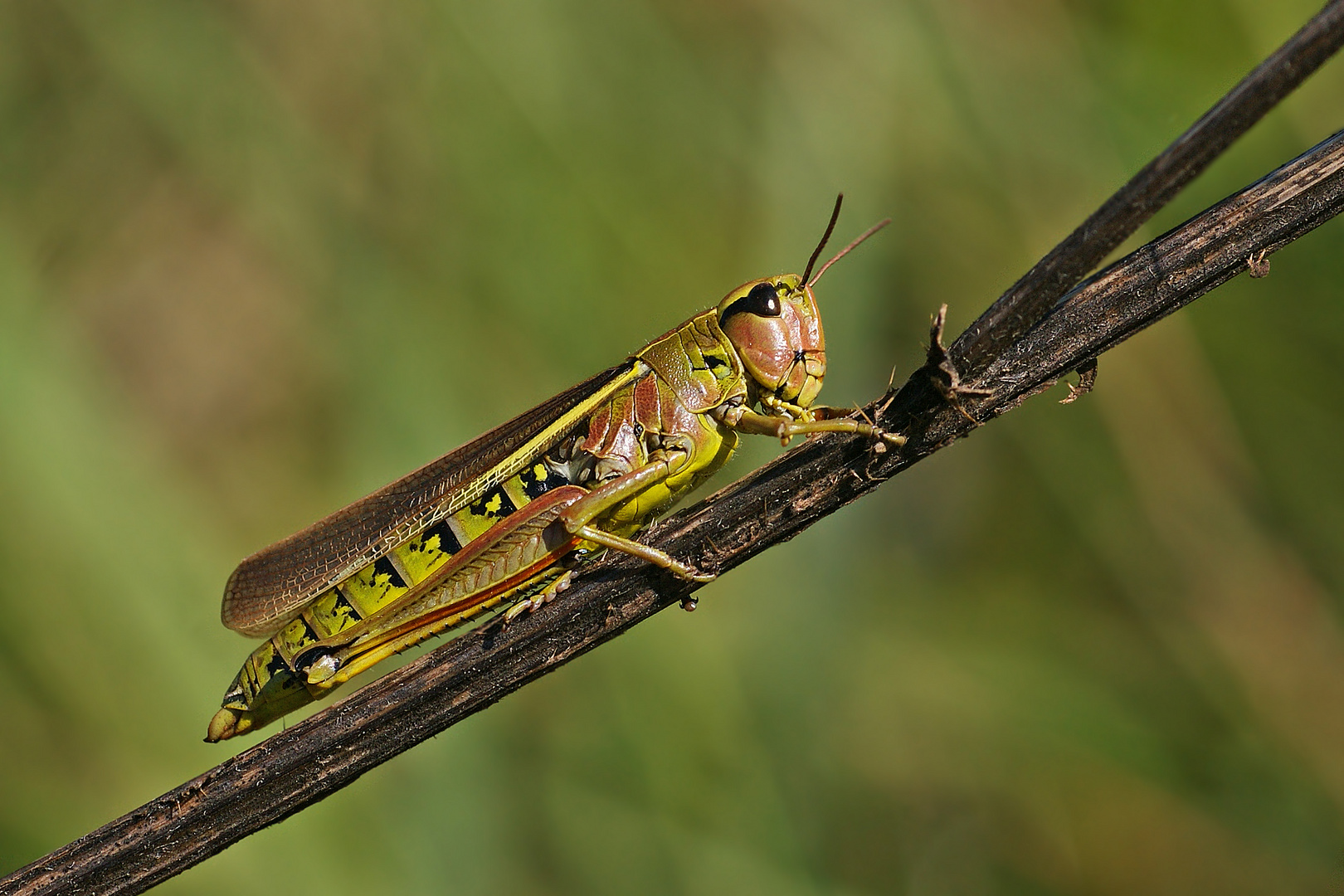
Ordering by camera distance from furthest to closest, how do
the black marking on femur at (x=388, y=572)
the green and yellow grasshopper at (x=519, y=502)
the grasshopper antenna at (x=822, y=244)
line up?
the black marking on femur at (x=388, y=572) → the green and yellow grasshopper at (x=519, y=502) → the grasshopper antenna at (x=822, y=244)

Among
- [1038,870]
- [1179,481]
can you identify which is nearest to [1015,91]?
[1179,481]

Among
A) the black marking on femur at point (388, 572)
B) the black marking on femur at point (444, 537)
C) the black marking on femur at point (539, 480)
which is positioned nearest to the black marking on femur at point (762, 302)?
the black marking on femur at point (539, 480)

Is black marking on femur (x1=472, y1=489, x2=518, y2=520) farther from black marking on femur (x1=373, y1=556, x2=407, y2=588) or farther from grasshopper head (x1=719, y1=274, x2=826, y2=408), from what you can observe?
grasshopper head (x1=719, y1=274, x2=826, y2=408)

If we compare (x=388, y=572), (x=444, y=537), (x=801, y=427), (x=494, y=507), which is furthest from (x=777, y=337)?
(x=388, y=572)

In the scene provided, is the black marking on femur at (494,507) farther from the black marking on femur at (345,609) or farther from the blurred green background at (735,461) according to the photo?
the blurred green background at (735,461)

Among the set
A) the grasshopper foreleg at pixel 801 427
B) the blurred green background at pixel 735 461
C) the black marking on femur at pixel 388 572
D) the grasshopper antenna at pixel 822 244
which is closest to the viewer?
the grasshopper foreleg at pixel 801 427

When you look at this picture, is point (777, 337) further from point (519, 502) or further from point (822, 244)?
point (519, 502)

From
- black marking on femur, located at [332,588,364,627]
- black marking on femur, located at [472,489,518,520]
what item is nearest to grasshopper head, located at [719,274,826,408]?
black marking on femur, located at [472,489,518,520]
